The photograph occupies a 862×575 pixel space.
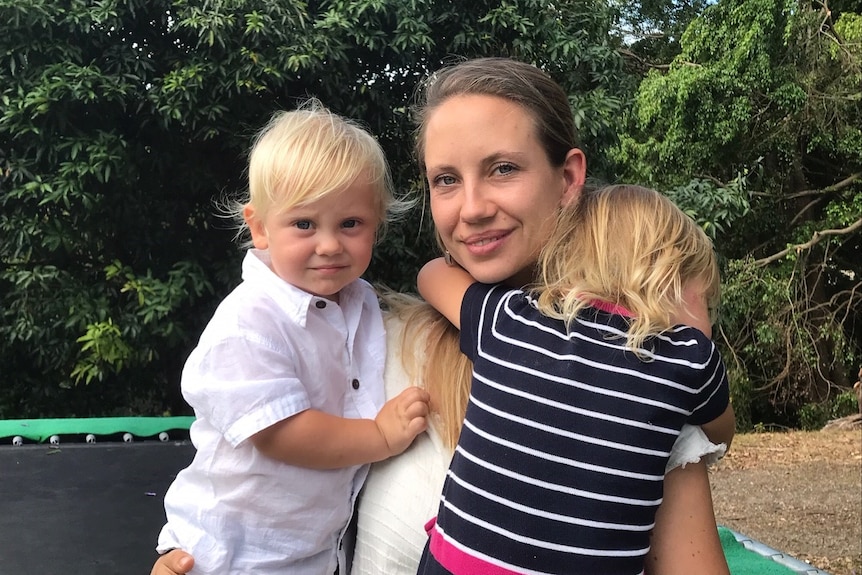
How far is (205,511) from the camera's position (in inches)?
47.9

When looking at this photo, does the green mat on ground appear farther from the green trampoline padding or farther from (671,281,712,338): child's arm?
the green trampoline padding

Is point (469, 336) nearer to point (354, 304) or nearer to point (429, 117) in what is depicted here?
point (354, 304)

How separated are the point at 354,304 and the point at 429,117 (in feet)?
1.11

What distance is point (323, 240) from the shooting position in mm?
1210

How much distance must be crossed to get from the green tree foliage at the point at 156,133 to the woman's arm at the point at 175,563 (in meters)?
2.26

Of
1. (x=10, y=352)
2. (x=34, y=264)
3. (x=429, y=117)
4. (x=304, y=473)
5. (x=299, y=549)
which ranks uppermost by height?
(x=429, y=117)

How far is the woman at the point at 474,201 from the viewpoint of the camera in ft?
3.76

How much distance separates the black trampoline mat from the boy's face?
1230mm

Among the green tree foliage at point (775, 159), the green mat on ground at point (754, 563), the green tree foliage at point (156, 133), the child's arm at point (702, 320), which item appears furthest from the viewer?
the green tree foliage at point (775, 159)

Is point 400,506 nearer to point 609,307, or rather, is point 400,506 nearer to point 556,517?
point 556,517

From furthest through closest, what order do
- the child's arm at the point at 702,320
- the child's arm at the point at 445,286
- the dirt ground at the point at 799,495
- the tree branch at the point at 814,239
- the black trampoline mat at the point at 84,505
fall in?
the tree branch at the point at 814,239 → the dirt ground at the point at 799,495 → the black trampoline mat at the point at 84,505 → the child's arm at the point at 445,286 → the child's arm at the point at 702,320

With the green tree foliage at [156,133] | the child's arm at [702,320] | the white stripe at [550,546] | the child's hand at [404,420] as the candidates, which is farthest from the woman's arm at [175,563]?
the green tree foliage at [156,133]

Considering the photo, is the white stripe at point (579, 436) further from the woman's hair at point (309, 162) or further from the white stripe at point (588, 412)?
the woman's hair at point (309, 162)

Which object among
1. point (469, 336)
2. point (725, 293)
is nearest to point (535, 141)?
point (469, 336)
